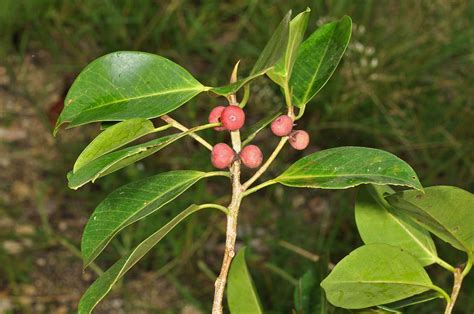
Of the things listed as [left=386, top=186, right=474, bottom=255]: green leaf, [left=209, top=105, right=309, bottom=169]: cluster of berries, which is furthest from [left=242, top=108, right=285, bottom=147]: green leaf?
[left=386, top=186, right=474, bottom=255]: green leaf

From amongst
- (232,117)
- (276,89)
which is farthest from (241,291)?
(276,89)

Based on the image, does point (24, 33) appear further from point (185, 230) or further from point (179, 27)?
point (185, 230)

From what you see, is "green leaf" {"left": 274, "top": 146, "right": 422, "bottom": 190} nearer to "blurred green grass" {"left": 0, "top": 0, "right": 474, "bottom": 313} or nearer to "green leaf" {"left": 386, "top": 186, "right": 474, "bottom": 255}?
"green leaf" {"left": 386, "top": 186, "right": 474, "bottom": 255}

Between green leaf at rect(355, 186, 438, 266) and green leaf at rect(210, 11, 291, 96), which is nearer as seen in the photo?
green leaf at rect(210, 11, 291, 96)

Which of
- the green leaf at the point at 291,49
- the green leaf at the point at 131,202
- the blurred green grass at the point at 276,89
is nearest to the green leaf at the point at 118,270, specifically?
the green leaf at the point at 131,202

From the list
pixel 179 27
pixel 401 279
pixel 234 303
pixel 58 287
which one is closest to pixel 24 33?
pixel 179 27

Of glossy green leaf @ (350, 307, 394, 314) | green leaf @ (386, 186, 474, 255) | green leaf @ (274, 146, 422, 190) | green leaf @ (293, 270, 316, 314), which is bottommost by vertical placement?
green leaf @ (293, 270, 316, 314)
